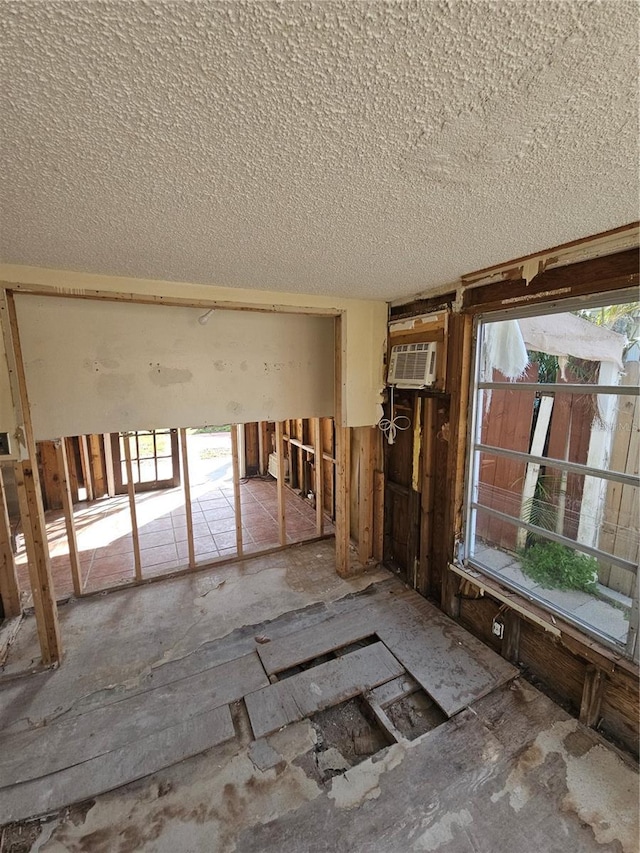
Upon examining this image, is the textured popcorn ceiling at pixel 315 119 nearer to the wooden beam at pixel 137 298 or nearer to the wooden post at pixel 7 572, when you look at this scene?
the wooden beam at pixel 137 298

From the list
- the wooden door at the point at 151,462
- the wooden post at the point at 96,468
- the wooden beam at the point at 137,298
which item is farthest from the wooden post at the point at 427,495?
the wooden post at the point at 96,468

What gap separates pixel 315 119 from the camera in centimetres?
79

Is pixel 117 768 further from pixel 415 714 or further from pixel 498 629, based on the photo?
pixel 498 629

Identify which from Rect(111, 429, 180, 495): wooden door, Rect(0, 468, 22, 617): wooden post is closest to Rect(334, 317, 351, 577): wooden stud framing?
Rect(0, 468, 22, 617): wooden post

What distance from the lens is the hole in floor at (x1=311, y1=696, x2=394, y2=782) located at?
1.78 meters

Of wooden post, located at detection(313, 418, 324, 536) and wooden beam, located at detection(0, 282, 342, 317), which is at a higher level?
wooden beam, located at detection(0, 282, 342, 317)

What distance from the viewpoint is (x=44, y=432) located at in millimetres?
2488

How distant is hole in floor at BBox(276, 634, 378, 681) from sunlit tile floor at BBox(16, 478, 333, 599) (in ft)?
4.94

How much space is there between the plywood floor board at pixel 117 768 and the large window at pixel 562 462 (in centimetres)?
197

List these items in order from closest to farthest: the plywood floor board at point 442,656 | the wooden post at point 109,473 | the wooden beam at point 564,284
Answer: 1. the wooden beam at point 564,284
2. the plywood floor board at point 442,656
3. the wooden post at point 109,473

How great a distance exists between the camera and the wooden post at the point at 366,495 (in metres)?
3.31

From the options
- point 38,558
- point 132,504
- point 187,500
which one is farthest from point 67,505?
point 187,500

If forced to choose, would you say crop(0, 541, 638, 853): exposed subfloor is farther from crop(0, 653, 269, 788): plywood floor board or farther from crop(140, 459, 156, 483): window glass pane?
crop(140, 459, 156, 483): window glass pane

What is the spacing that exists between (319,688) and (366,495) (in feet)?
5.24
